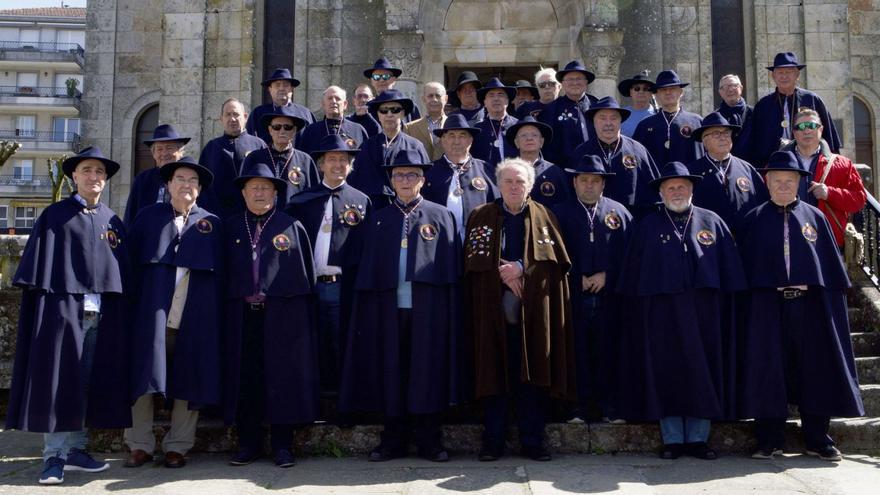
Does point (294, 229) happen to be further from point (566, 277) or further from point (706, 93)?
point (706, 93)

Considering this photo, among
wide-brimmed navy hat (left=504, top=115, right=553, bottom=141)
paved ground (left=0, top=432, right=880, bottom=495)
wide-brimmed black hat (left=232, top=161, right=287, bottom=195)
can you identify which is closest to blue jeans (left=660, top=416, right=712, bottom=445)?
paved ground (left=0, top=432, right=880, bottom=495)

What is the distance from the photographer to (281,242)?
6234 millimetres

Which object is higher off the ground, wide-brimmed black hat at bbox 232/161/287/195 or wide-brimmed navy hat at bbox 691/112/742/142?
wide-brimmed navy hat at bbox 691/112/742/142

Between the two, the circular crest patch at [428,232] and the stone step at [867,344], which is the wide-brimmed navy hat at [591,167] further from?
the stone step at [867,344]

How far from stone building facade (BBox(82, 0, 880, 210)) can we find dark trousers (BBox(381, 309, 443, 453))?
6.05 m

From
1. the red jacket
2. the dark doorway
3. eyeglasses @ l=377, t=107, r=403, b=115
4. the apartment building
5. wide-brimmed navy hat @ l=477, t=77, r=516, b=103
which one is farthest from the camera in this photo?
the apartment building

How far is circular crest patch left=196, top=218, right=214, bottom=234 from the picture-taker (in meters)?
6.21

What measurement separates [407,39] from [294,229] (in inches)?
235

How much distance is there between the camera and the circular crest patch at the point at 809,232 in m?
6.28

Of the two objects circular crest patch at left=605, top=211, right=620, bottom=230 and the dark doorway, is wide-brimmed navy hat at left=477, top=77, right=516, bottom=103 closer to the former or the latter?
circular crest patch at left=605, top=211, right=620, bottom=230

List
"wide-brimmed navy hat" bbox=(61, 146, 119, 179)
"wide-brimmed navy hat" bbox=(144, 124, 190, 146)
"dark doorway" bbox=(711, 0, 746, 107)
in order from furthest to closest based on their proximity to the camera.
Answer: "dark doorway" bbox=(711, 0, 746, 107) < "wide-brimmed navy hat" bbox=(144, 124, 190, 146) < "wide-brimmed navy hat" bbox=(61, 146, 119, 179)

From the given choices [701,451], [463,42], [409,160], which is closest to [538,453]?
[701,451]

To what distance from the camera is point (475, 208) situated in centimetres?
654

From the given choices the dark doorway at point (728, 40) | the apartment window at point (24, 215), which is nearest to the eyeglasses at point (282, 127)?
the dark doorway at point (728, 40)
